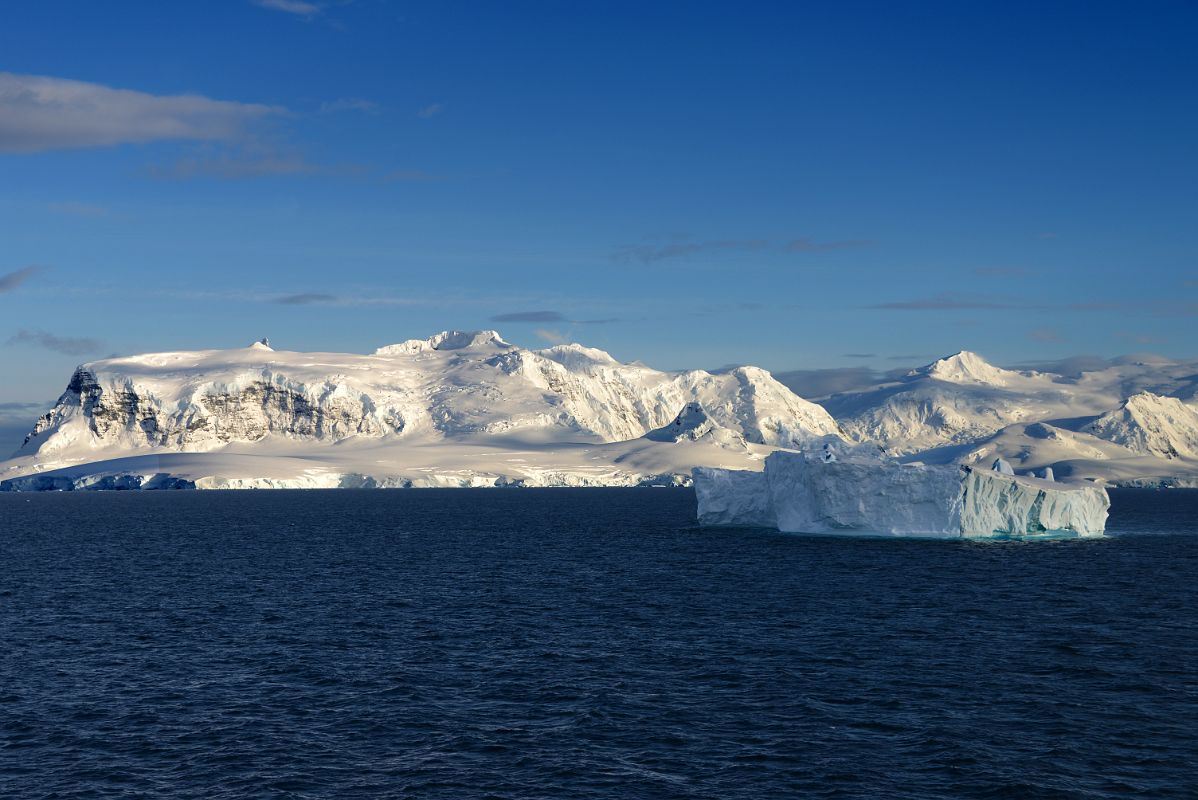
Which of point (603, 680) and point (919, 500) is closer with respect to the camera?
point (603, 680)

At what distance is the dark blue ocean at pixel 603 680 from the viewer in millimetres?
35906

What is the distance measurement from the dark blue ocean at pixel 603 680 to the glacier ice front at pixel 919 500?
16.7 metres

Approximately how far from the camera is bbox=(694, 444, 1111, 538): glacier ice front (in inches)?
4326

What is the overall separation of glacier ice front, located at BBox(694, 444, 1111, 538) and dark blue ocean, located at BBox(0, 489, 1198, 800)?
1673 cm

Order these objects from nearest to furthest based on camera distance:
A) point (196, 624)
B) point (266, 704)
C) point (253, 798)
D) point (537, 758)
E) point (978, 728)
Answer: point (253, 798)
point (537, 758)
point (978, 728)
point (266, 704)
point (196, 624)

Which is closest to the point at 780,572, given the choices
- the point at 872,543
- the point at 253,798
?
the point at 872,543

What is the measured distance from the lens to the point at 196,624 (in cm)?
6350

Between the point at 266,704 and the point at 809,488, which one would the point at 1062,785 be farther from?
the point at 809,488

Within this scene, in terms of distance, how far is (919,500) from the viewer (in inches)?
4358

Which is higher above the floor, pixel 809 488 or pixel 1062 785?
pixel 809 488

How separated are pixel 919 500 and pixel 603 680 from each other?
6889 centimetres

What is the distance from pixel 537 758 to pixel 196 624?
32.6 m

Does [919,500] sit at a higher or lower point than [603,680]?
higher

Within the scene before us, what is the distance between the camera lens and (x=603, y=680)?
48.8 metres
